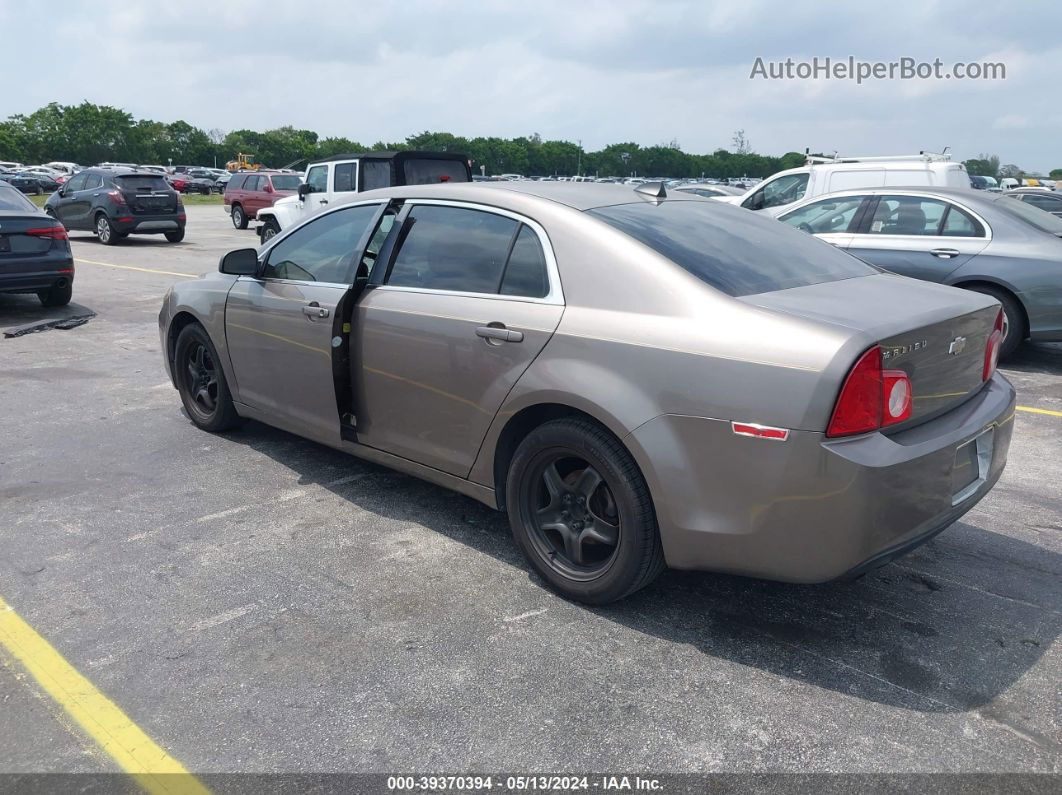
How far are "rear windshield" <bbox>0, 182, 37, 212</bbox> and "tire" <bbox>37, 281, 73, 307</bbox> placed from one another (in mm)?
947

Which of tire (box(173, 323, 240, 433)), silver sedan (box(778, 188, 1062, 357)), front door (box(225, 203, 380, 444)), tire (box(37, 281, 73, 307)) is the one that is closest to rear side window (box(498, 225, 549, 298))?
front door (box(225, 203, 380, 444))

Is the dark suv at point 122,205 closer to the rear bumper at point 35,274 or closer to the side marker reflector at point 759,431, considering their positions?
the rear bumper at point 35,274

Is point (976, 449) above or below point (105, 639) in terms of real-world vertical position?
above

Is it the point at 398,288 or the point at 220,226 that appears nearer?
the point at 398,288

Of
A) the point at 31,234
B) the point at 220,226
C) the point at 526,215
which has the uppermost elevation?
the point at 526,215

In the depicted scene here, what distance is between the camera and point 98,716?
279cm

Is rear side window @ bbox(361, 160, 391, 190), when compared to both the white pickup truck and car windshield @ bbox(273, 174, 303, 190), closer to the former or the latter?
the white pickup truck

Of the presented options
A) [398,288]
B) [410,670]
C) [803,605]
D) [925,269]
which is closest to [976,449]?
[803,605]

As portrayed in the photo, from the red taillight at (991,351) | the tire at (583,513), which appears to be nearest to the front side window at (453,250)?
the tire at (583,513)

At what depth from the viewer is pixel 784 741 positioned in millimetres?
2652

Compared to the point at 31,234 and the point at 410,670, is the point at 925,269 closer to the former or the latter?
the point at 410,670

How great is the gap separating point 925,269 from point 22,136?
101 metres

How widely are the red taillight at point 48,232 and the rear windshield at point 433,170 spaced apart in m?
6.17

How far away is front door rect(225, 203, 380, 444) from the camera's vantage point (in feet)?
14.5
